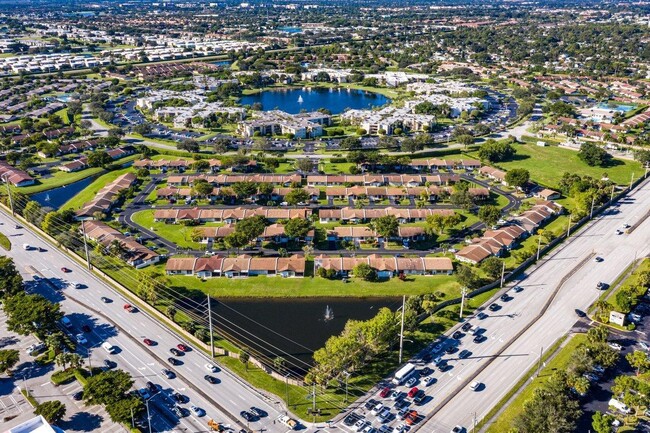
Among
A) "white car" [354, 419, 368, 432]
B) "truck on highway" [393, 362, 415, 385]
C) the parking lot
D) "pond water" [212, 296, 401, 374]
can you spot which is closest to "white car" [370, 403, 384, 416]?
"white car" [354, 419, 368, 432]

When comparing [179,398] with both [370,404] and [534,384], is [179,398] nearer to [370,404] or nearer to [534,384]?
[370,404]

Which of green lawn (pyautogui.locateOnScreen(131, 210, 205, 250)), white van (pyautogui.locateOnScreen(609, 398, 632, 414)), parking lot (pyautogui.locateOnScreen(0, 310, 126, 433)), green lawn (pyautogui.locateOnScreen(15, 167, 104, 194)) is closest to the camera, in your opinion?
parking lot (pyautogui.locateOnScreen(0, 310, 126, 433))

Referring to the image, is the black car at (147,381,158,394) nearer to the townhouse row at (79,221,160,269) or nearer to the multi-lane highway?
the multi-lane highway

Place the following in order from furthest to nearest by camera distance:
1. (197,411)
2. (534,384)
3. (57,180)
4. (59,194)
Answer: (57,180)
(59,194)
(534,384)
(197,411)

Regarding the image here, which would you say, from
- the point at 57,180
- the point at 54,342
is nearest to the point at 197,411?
the point at 54,342

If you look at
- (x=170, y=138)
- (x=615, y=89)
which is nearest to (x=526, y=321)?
(x=170, y=138)

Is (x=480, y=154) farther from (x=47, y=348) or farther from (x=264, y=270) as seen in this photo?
(x=47, y=348)
